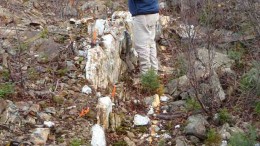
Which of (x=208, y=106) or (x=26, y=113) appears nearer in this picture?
(x=26, y=113)

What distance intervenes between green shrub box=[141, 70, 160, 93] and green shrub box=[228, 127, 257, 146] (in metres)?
1.36

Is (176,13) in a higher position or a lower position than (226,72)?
higher

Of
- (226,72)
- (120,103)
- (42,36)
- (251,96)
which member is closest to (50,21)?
(42,36)

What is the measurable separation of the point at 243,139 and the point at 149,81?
5.04 ft

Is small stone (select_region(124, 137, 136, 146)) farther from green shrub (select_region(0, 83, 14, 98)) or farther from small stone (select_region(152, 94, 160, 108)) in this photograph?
green shrub (select_region(0, 83, 14, 98))

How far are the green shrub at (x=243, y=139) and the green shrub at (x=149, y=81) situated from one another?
1361 mm

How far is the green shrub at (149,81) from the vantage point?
203 inches

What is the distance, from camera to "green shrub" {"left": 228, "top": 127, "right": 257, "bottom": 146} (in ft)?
12.9

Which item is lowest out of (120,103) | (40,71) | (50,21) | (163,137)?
(163,137)

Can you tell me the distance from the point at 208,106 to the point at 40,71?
1.87 metres

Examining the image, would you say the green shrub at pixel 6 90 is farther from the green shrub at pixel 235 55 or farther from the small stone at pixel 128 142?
the green shrub at pixel 235 55

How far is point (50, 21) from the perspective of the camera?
6.38 m

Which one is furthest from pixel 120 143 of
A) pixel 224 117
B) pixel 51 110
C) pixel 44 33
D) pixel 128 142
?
pixel 44 33

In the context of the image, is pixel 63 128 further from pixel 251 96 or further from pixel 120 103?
pixel 251 96
